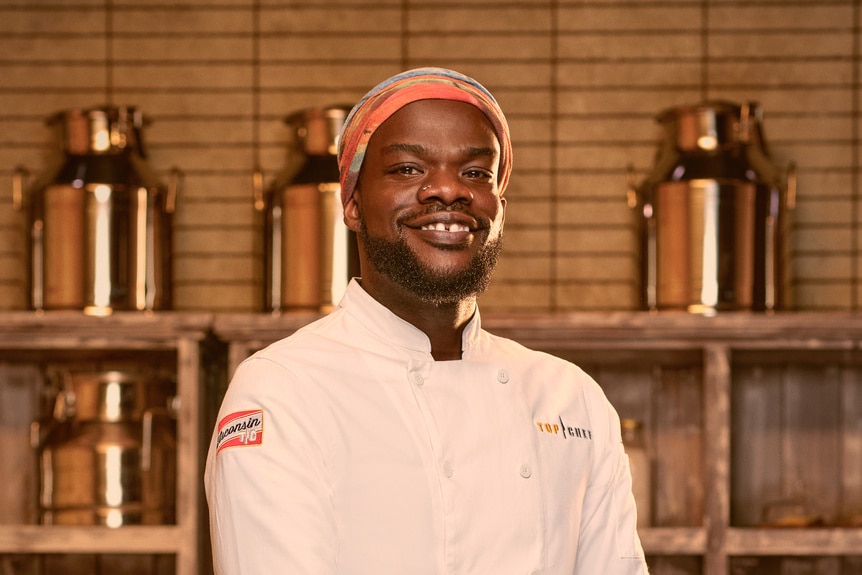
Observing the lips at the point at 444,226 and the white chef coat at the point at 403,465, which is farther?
the lips at the point at 444,226

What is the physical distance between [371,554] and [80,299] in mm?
1445

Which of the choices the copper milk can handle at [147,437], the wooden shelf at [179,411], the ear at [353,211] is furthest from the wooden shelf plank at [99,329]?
the ear at [353,211]

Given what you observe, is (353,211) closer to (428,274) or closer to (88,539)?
(428,274)

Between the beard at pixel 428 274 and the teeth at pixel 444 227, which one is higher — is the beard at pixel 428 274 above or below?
below

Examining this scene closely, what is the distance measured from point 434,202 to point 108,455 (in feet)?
4.62

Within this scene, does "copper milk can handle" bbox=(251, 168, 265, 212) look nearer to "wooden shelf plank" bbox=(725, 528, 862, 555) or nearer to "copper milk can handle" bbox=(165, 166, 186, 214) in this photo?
"copper milk can handle" bbox=(165, 166, 186, 214)

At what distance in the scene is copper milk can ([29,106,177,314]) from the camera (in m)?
2.48

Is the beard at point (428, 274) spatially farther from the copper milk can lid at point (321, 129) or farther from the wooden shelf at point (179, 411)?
the copper milk can lid at point (321, 129)

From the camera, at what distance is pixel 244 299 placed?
288 cm

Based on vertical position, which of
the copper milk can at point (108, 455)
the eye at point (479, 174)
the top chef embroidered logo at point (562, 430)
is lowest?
the copper milk can at point (108, 455)

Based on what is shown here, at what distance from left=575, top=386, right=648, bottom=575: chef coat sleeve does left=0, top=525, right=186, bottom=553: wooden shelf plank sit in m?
1.20

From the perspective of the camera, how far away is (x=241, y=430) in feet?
4.17

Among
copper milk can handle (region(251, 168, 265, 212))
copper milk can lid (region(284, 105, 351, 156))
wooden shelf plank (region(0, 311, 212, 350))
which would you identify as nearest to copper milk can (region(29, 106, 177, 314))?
wooden shelf plank (region(0, 311, 212, 350))

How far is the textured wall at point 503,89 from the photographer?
2.87 metres
